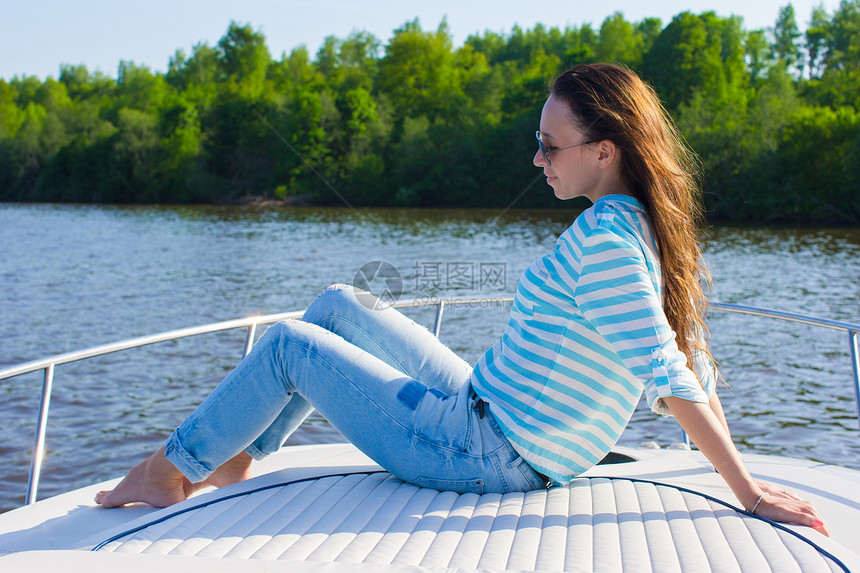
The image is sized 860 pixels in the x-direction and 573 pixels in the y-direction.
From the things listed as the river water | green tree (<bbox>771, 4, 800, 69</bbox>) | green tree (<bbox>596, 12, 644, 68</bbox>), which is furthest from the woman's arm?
green tree (<bbox>771, 4, 800, 69</bbox>)

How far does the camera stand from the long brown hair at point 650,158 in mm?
1760

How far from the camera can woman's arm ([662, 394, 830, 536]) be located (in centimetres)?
154

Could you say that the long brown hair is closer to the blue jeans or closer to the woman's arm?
the woman's arm

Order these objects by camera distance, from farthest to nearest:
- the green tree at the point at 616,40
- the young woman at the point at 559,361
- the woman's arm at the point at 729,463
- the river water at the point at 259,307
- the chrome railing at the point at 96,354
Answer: the green tree at the point at 616,40 → the river water at the point at 259,307 → the chrome railing at the point at 96,354 → the young woman at the point at 559,361 → the woman's arm at the point at 729,463

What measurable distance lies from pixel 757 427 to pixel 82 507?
850 centimetres

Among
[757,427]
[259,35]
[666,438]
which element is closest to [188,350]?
[666,438]

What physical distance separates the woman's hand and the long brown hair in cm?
36

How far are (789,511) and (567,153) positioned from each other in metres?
0.96

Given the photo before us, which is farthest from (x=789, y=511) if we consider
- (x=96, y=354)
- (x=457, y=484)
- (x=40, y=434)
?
(x=40, y=434)

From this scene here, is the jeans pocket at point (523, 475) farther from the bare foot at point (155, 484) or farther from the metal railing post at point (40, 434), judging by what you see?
the metal railing post at point (40, 434)

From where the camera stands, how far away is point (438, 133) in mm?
58062

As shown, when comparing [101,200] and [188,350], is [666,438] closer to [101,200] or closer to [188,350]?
[188,350]

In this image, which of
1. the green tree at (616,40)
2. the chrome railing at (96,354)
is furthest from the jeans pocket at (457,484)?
the green tree at (616,40)

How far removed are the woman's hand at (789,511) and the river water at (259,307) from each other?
2.77 meters
